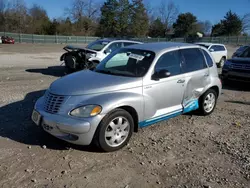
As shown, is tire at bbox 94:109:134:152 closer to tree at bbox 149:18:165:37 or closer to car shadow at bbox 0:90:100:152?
car shadow at bbox 0:90:100:152

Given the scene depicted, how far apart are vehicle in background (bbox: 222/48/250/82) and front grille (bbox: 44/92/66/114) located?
7.29 metres

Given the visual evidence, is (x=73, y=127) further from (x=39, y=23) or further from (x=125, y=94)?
(x=39, y=23)

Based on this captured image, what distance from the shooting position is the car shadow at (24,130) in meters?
4.19

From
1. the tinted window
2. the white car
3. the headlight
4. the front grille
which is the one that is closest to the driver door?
the headlight

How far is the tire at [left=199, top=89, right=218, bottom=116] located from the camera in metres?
5.61

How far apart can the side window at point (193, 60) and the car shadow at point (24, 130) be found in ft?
8.51

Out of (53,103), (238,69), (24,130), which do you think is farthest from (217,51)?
(53,103)

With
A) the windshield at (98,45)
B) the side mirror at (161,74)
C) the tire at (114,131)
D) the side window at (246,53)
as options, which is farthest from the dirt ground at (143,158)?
the windshield at (98,45)

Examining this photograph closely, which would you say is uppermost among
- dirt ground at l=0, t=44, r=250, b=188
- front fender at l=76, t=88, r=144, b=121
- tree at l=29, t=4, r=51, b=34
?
tree at l=29, t=4, r=51, b=34

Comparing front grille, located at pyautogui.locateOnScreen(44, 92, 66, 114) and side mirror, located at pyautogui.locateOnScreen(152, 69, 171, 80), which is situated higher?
side mirror, located at pyautogui.locateOnScreen(152, 69, 171, 80)

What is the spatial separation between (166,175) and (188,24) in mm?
72355

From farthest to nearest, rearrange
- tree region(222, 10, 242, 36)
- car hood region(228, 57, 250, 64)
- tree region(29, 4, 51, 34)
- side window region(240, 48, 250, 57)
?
tree region(222, 10, 242, 36)
tree region(29, 4, 51, 34)
side window region(240, 48, 250, 57)
car hood region(228, 57, 250, 64)

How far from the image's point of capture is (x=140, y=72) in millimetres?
4488

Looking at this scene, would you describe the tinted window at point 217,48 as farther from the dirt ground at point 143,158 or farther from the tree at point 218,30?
the tree at point 218,30
